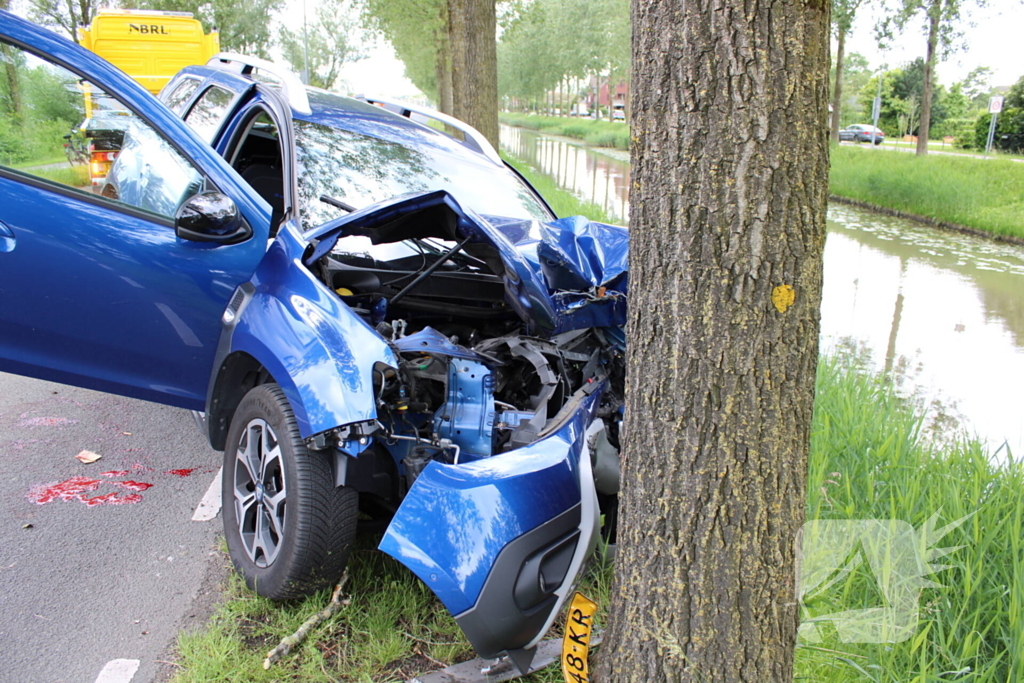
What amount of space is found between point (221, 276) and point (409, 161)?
1247 millimetres

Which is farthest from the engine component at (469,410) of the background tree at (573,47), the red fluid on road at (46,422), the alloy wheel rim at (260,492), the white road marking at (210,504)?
the background tree at (573,47)

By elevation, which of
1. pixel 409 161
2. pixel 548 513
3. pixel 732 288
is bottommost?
pixel 548 513

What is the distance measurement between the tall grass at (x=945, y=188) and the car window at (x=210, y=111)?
49.5 ft

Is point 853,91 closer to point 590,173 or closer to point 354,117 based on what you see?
point 590,173

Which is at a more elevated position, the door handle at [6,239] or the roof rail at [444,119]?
the roof rail at [444,119]

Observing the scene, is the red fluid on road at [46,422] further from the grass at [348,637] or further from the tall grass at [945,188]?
the tall grass at [945,188]

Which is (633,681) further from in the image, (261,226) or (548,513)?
(261,226)

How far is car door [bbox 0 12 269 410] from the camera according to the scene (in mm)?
3096

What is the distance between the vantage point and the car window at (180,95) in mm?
5074

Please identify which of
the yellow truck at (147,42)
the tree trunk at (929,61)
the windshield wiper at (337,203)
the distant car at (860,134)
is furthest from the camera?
the distant car at (860,134)

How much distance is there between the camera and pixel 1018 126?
32375mm

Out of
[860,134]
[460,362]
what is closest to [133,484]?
[460,362]

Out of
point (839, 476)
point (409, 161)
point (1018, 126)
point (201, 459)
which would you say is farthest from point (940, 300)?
point (1018, 126)

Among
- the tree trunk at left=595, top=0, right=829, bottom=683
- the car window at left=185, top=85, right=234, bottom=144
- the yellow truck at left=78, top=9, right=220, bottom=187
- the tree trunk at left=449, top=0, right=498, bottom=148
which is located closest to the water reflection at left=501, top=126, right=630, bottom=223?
the tree trunk at left=449, top=0, right=498, bottom=148
